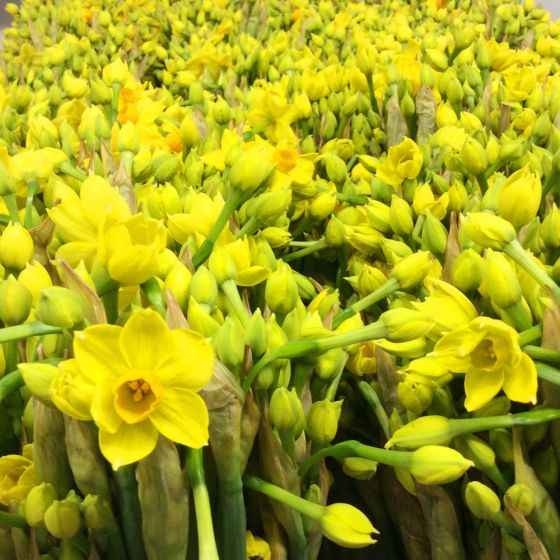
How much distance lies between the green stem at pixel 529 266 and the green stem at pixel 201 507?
0.35 meters

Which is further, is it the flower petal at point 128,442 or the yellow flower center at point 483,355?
the yellow flower center at point 483,355

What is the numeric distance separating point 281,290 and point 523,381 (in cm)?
25

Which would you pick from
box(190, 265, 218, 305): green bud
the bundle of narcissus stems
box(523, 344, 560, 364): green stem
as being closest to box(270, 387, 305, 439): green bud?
the bundle of narcissus stems

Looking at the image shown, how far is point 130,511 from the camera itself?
597mm

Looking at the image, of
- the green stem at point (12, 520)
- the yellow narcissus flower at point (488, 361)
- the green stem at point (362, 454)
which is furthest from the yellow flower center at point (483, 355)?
the green stem at point (12, 520)

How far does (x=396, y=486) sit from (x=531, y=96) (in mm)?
870

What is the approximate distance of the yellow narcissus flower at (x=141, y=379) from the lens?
50cm

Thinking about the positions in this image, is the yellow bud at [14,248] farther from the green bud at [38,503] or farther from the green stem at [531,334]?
the green stem at [531,334]

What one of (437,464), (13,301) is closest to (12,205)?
(13,301)

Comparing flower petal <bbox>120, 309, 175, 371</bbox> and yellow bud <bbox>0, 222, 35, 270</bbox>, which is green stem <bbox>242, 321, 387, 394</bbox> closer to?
flower petal <bbox>120, 309, 175, 371</bbox>

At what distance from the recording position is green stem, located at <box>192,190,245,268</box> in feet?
2.48

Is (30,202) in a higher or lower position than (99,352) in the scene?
lower

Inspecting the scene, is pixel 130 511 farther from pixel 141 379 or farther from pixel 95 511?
pixel 141 379

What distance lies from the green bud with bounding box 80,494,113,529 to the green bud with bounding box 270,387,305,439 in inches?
6.5
